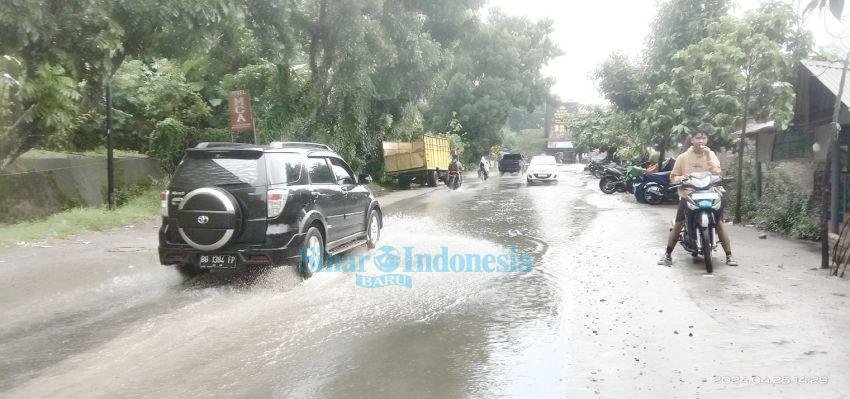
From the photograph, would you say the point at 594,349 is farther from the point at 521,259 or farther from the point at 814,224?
the point at 814,224

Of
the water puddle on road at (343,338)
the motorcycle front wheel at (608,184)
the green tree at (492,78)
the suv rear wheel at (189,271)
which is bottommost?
the water puddle on road at (343,338)

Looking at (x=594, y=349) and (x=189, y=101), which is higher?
(x=189, y=101)

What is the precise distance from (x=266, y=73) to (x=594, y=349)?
17.3 metres

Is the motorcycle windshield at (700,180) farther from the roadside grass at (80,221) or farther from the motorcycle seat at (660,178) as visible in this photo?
the motorcycle seat at (660,178)

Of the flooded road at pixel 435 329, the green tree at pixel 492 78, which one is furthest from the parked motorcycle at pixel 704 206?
the green tree at pixel 492 78

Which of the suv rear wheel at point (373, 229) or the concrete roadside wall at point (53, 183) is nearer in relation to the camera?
the suv rear wheel at point (373, 229)

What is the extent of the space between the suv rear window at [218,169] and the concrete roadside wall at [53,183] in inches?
289

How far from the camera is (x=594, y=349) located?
473 centimetres

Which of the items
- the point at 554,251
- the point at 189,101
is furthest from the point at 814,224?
the point at 189,101

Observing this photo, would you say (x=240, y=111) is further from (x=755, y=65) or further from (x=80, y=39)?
(x=755, y=65)

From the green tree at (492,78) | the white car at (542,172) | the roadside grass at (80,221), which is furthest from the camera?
the green tree at (492,78)

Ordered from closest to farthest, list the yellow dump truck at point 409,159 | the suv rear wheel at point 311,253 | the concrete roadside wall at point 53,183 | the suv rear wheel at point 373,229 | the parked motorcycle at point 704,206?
the suv rear wheel at point 311,253 → the parked motorcycle at point 704,206 → the suv rear wheel at point 373,229 → the concrete roadside wall at point 53,183 → the yellow dump truck at point 409,159

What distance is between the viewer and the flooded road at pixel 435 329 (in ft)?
13.3

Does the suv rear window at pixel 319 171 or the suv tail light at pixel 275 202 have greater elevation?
the suv rear window at pixel 319 171
